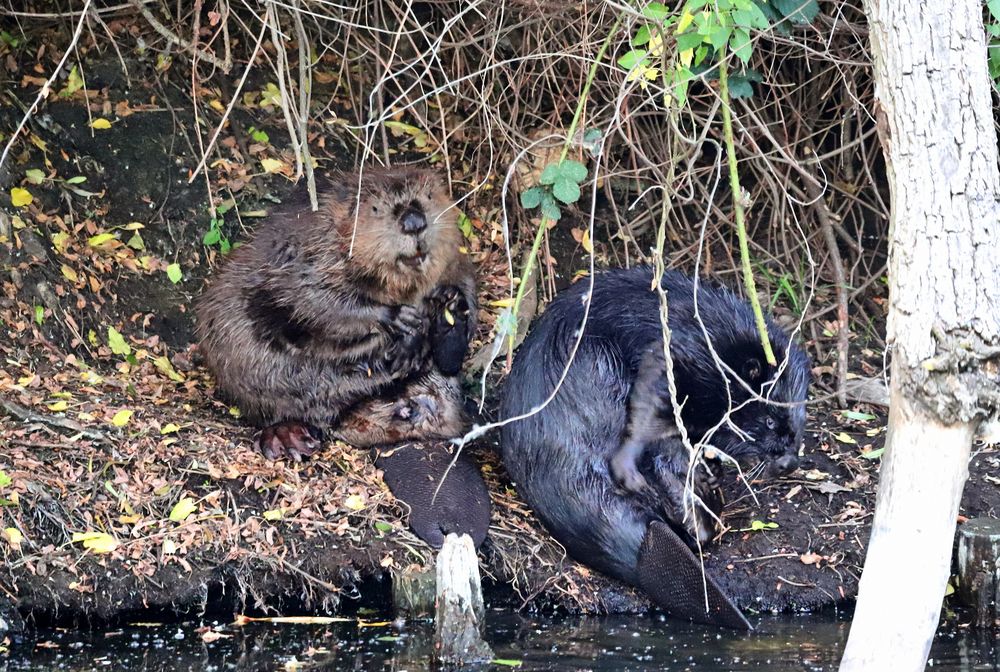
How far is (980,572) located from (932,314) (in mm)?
1837

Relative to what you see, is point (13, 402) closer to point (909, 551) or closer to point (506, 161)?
point (506, 161)

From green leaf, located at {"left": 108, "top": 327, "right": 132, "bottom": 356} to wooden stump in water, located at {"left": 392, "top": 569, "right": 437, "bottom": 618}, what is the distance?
5.21 ft

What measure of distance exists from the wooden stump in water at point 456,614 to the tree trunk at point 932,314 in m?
1.20

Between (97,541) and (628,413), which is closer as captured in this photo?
(97,541)

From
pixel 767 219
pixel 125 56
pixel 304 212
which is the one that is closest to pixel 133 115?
pixel 125 56

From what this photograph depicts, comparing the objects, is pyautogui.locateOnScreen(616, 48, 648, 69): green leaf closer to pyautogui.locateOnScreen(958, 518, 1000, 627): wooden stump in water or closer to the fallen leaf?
the fallen leaf

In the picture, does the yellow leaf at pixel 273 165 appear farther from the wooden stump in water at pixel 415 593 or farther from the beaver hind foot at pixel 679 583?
the beaver hind foot at pixel 679 583

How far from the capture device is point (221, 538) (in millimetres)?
4031

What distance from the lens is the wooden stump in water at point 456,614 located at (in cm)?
358

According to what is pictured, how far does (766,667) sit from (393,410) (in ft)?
5.34

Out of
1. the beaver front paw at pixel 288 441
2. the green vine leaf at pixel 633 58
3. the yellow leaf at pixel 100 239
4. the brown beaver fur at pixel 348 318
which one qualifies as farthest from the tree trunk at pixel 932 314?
the yellow leaf at pixel 100 239

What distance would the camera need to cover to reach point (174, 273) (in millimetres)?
5234

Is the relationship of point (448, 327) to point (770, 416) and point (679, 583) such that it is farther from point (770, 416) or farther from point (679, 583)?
point (679, 583)

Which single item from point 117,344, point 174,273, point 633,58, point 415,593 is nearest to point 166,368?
point 117,344
